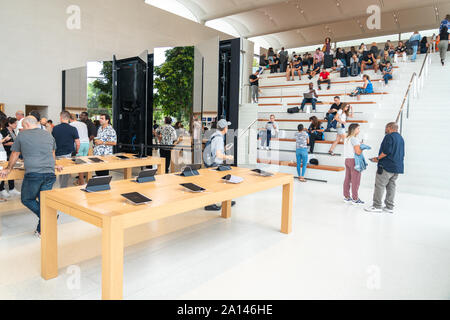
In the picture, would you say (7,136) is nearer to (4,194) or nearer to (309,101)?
(4,194)

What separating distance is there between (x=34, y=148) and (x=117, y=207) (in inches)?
69.2

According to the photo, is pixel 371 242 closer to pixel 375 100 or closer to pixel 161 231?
pixel 161 231

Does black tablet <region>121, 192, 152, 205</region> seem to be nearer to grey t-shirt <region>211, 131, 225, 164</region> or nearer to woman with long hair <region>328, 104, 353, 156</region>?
grey t-shirt <region>211, 131, 225, 164</region>

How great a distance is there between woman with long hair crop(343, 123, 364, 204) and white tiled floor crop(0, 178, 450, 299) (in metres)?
0.80

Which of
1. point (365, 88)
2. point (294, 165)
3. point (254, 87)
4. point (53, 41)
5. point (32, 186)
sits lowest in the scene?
point (294, 165)

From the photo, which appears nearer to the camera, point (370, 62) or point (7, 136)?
point (7, 136)

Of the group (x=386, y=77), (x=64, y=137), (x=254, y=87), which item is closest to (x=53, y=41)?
(x=64, y=137)

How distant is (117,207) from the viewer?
2443 millimetres

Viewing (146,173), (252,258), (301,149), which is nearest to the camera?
(252,258)

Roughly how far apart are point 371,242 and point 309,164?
4.91 metres

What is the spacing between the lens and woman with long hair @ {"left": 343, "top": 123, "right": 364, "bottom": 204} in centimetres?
555

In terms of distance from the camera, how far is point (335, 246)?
3.79 metres

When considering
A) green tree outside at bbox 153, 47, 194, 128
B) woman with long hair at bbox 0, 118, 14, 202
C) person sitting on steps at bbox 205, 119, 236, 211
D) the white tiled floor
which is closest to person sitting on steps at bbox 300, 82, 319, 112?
green tree outside at bbox 153, 47, 194, 128

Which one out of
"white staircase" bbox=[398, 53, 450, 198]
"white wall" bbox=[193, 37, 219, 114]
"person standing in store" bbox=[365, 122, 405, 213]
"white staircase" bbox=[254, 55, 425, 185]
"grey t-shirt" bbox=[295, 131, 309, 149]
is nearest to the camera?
"person standing in store" bbox=[365, 122, 405, 213]
